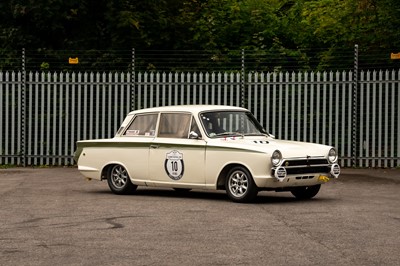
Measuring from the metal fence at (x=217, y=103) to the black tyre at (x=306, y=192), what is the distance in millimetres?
7320

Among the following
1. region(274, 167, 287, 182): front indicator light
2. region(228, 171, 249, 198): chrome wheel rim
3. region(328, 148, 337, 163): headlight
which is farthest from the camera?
region(328, 148, 337, 163): headlight

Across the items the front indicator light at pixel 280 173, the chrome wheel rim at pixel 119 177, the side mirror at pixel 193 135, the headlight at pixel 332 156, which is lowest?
the chrome wheel rim at pixel 119 177

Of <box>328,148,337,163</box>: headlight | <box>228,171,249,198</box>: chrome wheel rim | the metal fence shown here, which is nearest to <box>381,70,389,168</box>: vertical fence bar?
the metal fence

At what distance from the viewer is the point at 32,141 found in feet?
85.8

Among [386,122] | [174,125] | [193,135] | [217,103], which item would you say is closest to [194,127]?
[193,135]

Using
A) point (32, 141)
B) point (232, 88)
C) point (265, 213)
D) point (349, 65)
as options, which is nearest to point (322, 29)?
point (349, 65)

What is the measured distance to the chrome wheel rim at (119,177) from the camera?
61.1ft

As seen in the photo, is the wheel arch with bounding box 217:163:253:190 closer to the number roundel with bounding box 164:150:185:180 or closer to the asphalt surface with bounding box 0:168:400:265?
the asphalt surface with bounding box 0:168:400:265

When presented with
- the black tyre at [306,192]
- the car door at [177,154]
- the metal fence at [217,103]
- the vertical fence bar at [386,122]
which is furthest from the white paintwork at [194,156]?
the vertical fence bar at [386,122]

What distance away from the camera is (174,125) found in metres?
18.2

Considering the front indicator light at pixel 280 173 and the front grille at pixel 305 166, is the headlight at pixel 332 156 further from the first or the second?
the front indicator light at pixel 280 173

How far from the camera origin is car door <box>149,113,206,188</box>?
17.4 metres

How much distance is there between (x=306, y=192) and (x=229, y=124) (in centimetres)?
167

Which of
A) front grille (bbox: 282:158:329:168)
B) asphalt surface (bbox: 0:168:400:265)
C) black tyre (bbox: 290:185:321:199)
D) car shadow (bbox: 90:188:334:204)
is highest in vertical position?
front grille (bbox: 282:158:329:168)
